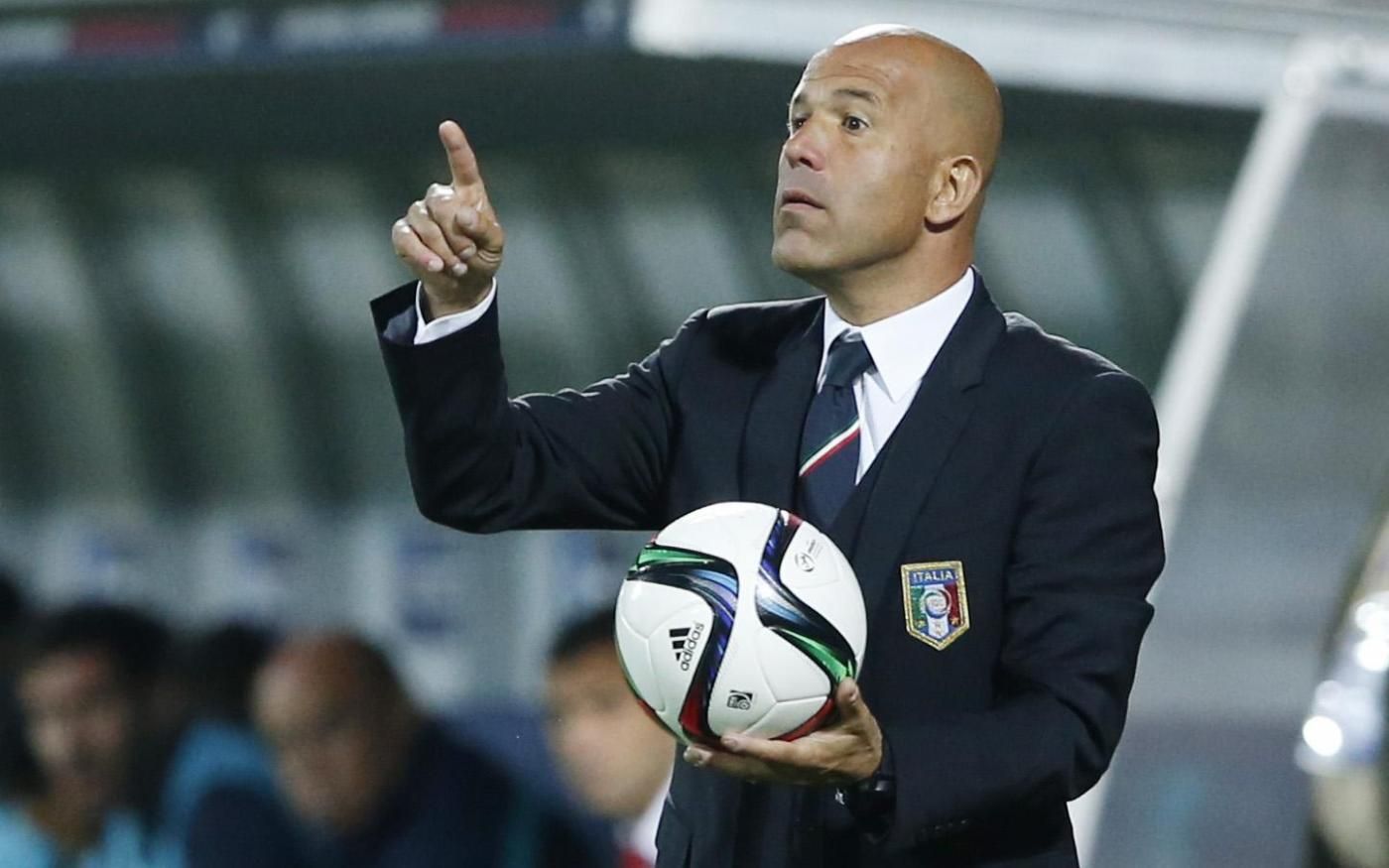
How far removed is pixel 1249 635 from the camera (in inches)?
342

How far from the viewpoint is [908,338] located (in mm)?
3021

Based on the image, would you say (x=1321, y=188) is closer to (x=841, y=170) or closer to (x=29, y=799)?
(x=29, y=799)

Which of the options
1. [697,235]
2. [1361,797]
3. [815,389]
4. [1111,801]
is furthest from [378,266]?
[815,389]

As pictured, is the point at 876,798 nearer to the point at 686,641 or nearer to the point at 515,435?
the point at 686,641

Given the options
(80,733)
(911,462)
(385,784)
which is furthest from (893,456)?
(80,733)

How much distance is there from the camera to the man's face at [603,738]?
7.89m

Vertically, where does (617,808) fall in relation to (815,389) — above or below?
below

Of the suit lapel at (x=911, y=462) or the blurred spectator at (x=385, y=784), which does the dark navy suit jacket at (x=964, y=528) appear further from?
the blurred spectator at (x=385, y=784)

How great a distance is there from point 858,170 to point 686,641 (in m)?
0.65

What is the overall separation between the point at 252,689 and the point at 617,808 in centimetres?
144

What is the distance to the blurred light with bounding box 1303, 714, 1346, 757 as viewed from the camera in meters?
8.76

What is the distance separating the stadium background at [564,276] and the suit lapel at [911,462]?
17.5 feet

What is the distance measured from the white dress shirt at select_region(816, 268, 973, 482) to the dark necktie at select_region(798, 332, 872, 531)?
0.01m

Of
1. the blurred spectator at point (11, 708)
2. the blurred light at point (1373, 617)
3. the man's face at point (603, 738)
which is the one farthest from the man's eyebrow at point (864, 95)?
the blurred light at point (1373, 617)
